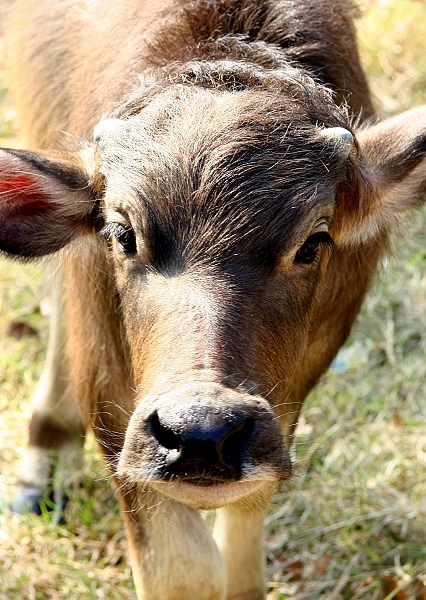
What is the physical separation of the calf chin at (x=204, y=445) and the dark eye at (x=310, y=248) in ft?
2.63

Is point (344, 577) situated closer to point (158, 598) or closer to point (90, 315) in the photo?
point (158, 598)

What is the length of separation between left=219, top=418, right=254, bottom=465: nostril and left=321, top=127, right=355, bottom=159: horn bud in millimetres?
1444

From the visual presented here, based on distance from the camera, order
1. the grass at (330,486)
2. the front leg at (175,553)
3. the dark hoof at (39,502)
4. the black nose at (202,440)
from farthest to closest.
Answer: the dark hoof at (39,502)
the grass at (330,486)
the front leg at (175,553)
the black nose at (202,440)

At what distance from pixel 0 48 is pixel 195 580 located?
7.96 meters

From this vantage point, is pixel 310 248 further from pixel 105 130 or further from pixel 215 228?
pixel 105 130

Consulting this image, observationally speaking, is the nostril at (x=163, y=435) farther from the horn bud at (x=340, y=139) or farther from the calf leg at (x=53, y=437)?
the calf leg at (x=53, y=437)

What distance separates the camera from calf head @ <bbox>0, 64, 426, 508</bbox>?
4133 millimetres

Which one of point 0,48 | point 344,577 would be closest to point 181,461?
point 344,577

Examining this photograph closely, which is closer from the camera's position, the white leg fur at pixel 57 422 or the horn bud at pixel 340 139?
the horn bud at pixel 340 139

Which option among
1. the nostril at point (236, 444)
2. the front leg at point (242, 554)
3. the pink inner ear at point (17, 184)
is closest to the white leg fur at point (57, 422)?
the front leg at point (242, 554)

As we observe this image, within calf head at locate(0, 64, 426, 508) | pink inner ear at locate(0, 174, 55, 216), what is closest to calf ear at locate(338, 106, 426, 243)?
calf head at locate(0, 64, 426, 508)

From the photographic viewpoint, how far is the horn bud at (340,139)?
486 cm

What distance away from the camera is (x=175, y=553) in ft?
18.3

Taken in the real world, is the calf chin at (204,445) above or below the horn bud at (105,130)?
below
